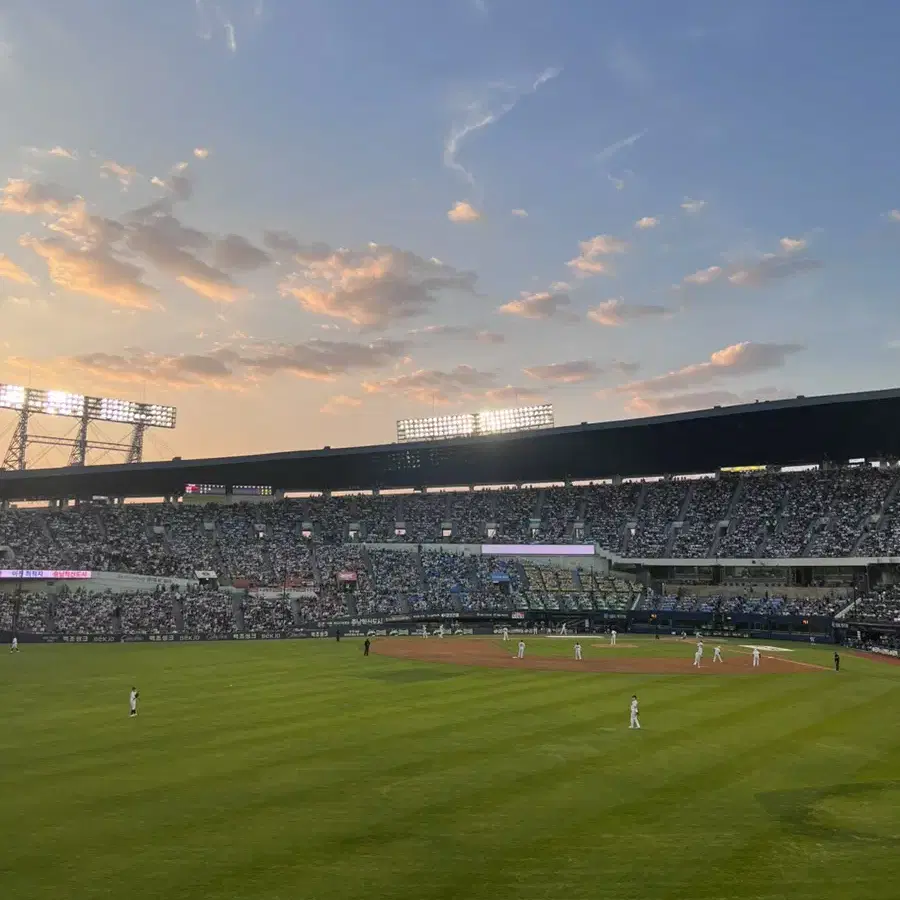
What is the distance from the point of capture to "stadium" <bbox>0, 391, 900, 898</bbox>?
561 inches

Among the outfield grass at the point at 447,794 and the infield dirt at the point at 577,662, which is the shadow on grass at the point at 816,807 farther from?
the infield dirt at the point at 577,662

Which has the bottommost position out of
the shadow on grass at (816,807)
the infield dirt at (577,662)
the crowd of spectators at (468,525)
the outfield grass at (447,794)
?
the infield dirt at (577,662)

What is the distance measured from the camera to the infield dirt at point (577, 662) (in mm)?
40781

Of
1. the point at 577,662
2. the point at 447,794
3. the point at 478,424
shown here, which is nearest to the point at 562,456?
the point at 478,424

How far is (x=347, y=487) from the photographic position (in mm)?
97562

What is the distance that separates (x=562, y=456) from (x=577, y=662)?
3935 centimetres

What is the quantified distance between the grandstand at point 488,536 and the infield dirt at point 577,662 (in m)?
16.9

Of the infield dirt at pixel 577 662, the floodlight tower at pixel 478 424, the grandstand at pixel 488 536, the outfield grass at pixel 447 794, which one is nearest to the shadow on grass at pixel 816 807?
the outfield grass at pixel 447 794

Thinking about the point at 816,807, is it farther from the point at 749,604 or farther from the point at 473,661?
the point at 749,604

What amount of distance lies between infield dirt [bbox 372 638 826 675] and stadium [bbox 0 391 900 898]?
1.60ft

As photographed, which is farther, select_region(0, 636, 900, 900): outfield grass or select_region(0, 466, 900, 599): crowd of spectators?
select_region(0, 466, 900, 599): crowd of spectators

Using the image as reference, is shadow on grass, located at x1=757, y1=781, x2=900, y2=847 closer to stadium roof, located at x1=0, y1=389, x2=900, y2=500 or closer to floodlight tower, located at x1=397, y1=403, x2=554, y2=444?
stadium roof, located at x1=0, y1=389, x2=900, y2=500

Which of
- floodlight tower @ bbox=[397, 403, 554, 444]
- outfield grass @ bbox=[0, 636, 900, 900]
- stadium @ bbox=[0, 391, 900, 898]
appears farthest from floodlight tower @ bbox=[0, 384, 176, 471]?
outfield grass @ bbox=[0, 636, 900, 900]

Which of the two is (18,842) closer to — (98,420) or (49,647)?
(49,647)
